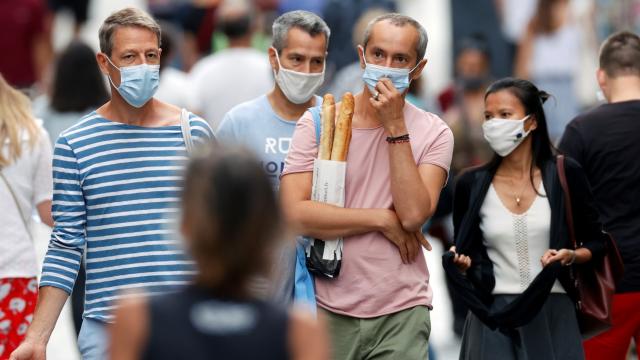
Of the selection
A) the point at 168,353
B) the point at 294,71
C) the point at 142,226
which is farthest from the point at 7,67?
the point at 168,353

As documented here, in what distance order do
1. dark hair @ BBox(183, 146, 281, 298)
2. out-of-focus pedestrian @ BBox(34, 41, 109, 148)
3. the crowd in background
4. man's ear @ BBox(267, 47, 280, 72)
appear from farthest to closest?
the crowd in background, out-of-focus pedestrian @ BBox(34, 41, 109, 148), man's ear @ BBox(267, 47, 280, 72), dark hair @ BBox(183, 146, 281, 298)

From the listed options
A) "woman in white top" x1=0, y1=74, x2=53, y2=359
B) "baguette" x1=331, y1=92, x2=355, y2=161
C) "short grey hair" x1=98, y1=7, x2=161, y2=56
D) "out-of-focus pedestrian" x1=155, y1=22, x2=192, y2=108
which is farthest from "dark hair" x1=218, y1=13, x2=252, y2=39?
"baguette" x1=331, y1=92, x2=355, y2=161

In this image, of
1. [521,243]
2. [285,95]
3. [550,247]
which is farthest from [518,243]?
[285,95]

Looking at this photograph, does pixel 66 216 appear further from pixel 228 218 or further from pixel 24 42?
pixel 24 42

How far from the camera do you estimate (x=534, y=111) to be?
6719 millimetres

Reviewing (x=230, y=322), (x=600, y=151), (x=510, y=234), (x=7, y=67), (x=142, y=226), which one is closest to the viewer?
(x=230, y=322)

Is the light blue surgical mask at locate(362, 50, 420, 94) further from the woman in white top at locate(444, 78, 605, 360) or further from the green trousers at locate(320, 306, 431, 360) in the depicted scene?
the green trousers at locate(320, 306, 431, 360)

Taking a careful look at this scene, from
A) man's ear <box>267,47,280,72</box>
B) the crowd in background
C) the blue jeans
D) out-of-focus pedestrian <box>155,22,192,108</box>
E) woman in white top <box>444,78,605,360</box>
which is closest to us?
the blue jeans

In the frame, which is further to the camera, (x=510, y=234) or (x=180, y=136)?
(x=510, y=234)

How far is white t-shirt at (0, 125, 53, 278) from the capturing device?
22.0 feet

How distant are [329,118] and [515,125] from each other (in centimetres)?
99

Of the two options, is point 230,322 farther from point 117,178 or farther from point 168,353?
point 117,178

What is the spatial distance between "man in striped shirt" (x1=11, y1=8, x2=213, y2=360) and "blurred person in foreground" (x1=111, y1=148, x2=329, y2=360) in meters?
2.06

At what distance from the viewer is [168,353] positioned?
3.70 m
